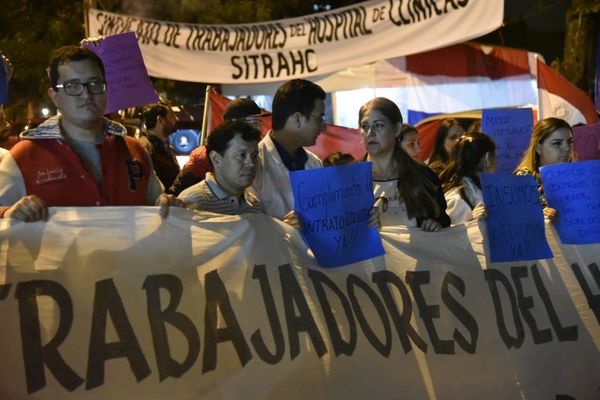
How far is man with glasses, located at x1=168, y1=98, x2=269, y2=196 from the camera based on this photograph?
666 cm

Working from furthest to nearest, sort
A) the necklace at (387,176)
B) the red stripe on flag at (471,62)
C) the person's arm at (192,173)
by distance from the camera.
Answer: the red stripe on flag at (471,62)
the person's arm at (192,173)
the necklace at (387,176)

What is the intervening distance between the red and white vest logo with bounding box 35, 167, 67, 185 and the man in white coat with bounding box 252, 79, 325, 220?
4.06 feet

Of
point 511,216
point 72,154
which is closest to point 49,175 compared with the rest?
point 72,154

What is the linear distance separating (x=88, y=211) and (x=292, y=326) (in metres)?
1.11

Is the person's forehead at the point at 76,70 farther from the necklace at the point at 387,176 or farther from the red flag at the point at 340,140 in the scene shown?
the red flag at the point at 340,140

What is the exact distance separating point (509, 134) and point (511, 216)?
3.01 meters

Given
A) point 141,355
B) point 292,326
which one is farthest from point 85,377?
point 292,326

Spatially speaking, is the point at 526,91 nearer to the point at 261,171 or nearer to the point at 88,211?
the point at 261,171

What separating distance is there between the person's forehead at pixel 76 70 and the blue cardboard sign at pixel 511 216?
233cm

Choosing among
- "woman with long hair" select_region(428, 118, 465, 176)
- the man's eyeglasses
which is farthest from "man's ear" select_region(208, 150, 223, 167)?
"woman with long hair" select_region(428, 118, 465, 176)

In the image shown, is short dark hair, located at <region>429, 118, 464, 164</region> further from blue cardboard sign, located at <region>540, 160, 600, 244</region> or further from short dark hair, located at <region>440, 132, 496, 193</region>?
blue cardboard sign, located at <region>540, 160, 600, 244</region>

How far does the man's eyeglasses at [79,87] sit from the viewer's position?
5.00 metres

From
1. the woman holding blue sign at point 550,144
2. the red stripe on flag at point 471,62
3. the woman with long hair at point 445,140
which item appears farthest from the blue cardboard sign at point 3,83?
the red stripe on flag at point 471,62

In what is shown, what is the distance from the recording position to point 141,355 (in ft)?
16.1
